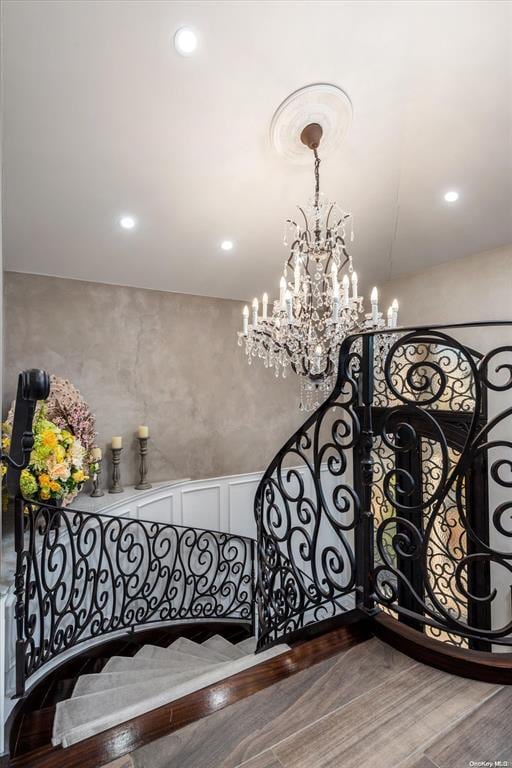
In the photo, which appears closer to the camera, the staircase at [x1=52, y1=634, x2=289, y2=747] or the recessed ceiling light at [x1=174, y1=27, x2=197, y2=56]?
the staircase at [x1=52, y1=634, x2=289, y2=747]

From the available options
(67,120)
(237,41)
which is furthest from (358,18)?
(67,120)

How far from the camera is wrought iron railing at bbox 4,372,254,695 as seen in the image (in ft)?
6.26

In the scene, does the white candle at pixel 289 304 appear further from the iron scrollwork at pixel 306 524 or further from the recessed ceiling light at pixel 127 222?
the recessed ceiling light at pixel 127 222

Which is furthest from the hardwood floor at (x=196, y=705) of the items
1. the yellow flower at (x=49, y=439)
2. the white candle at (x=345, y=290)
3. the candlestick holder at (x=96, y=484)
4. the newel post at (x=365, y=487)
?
the candlestick holder at (x=96, y=484)

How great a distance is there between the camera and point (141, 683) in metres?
2.03

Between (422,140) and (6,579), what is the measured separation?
4162 mm

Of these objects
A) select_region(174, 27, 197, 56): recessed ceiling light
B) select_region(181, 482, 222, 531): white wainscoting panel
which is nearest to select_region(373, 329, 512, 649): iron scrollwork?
select_region(181, 482, 222, 531): white wainscoting panel

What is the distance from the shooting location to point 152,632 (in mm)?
3502

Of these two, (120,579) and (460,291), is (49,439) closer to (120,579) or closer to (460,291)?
(120,579)

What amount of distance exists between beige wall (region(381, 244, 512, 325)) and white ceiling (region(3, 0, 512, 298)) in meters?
0.16

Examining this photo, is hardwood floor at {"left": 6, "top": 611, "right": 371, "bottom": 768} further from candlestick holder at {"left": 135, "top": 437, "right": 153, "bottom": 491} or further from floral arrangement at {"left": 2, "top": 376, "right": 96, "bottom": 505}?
candlestick holder at {"left": 135, "top": 437, "right": 153, "bottom": 491}

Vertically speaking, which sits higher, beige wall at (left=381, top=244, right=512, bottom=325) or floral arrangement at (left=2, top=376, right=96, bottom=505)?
beige wall at (left=381, top=244, right=512, bottom=325)

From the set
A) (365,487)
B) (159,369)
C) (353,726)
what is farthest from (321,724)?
(159,369)

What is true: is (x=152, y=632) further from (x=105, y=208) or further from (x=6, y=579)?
(x=105, y=208)
